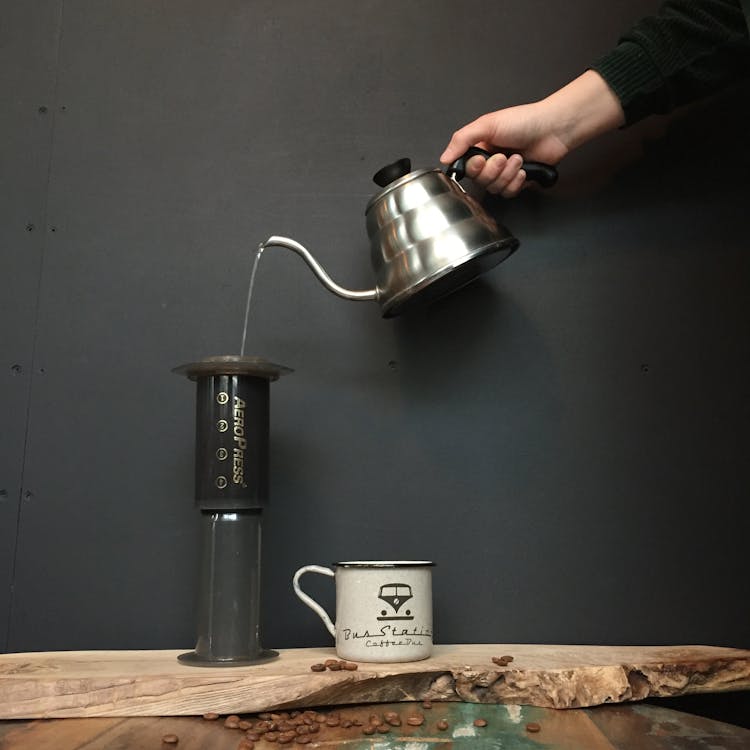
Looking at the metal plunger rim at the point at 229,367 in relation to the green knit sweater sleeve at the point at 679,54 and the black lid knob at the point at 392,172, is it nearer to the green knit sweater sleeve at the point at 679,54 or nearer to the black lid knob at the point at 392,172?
the black lid knob at the point at 392,172

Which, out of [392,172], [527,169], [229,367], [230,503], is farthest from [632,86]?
[230,503]

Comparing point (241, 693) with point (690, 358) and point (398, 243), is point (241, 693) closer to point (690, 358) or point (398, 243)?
point (398, 243)

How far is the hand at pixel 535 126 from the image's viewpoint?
105 cm

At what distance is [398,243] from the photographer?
3.14ft

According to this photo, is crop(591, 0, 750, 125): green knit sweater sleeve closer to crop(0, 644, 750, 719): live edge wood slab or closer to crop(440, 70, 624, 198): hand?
crop(440, 70, 624, 198): hand

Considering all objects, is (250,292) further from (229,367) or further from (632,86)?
Result: (632,86)

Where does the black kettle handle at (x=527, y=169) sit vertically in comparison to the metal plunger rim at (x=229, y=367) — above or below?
above

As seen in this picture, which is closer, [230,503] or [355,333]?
[230,503]

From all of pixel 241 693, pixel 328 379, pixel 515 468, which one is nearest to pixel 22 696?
pixel 241 693

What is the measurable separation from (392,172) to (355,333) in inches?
10.1

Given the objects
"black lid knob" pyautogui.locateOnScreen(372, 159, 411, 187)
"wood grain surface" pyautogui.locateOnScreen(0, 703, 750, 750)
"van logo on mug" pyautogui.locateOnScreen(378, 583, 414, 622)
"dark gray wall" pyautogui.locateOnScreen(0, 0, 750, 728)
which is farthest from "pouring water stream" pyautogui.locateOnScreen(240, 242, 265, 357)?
"wood grain surface" pyautogui.locateOnScreen(0, 703, 750, 750)

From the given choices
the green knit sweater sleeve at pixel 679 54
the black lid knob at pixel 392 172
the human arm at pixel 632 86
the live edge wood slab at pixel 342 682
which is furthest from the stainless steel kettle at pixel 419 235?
the live edge wood slab at pixel 342 682

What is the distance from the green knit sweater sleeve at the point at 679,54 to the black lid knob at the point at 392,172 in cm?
32

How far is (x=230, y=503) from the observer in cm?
90
